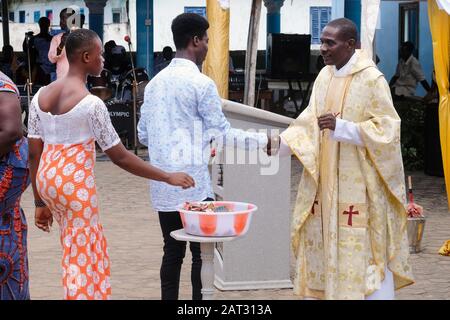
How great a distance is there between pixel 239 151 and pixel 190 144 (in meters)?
1.47

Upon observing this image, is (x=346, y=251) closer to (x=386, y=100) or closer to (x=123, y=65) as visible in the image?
(x=386, y=100)

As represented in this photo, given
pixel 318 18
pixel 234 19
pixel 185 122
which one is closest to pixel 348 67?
pixel 185 122

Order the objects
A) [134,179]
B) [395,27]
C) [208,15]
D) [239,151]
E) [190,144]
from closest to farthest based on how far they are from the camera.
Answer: [190,144], [239,151], [208,15], [134,179], [395,27]

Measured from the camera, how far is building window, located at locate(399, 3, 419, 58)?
62.2 feet

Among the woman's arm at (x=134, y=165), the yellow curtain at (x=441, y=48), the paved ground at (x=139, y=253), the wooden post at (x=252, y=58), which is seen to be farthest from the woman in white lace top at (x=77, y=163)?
the wooden post at (x=252, y=58)

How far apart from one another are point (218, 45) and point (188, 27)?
5.85 meters

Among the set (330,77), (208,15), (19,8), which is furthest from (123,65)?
(19,8)

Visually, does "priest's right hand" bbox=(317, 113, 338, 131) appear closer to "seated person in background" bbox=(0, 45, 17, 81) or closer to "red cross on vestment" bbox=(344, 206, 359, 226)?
"red cross on vestment" bbox=(344, 206, 359, 226)

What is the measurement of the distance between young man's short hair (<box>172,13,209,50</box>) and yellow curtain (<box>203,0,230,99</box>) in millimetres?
5676

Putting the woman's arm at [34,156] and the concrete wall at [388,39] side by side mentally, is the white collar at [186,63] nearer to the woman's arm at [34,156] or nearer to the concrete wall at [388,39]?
the woman's arm at [34,156]

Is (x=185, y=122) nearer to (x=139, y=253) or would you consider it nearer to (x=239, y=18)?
(x=139, y=253)

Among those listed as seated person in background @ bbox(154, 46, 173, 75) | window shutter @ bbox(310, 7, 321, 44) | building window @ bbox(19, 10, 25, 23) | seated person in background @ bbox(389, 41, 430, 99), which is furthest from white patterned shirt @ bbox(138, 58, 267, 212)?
building window @ bbox(19, 10, 25, 23)

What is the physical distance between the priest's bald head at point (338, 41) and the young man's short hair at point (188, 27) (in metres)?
0.63

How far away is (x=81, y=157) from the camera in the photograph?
4.62 meters
